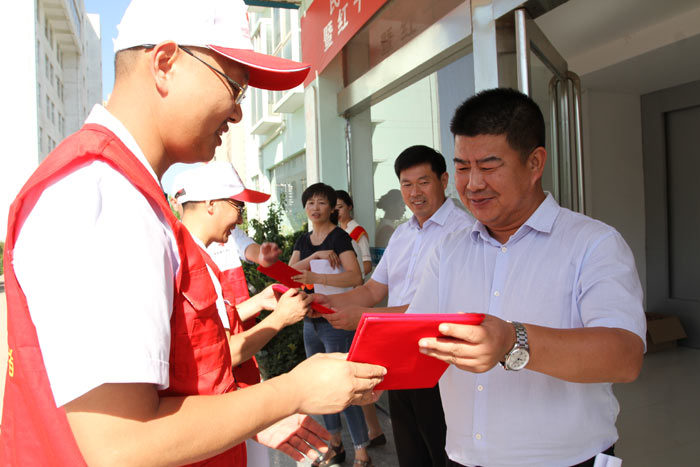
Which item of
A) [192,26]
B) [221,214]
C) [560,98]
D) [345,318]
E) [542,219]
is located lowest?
[345,318]

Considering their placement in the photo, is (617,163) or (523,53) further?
(617,163)

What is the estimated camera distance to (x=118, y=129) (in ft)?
3.19

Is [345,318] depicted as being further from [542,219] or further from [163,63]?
[163,63]

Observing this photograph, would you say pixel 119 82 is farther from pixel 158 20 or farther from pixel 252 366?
pixel 252 366

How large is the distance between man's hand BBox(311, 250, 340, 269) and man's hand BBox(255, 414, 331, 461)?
2.69 m

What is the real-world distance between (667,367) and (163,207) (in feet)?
19.1

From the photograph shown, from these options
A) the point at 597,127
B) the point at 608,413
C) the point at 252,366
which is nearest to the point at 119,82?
the point at 252,366

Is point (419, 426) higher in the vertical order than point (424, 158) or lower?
lower

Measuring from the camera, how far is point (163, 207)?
92 cm

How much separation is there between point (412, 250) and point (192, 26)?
232 centimetres

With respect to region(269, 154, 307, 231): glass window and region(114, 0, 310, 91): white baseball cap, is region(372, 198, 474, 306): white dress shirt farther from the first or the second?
region(269, 154, 307, 231): glass window

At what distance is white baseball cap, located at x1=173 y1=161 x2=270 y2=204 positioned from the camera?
257 centimetres

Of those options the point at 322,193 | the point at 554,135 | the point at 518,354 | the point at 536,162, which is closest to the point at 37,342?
the point at 518,354

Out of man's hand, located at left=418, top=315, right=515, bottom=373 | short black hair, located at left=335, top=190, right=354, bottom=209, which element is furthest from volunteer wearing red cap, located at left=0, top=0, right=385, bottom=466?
short black hair, located at left=335, top=190, right=354, bottom=209
